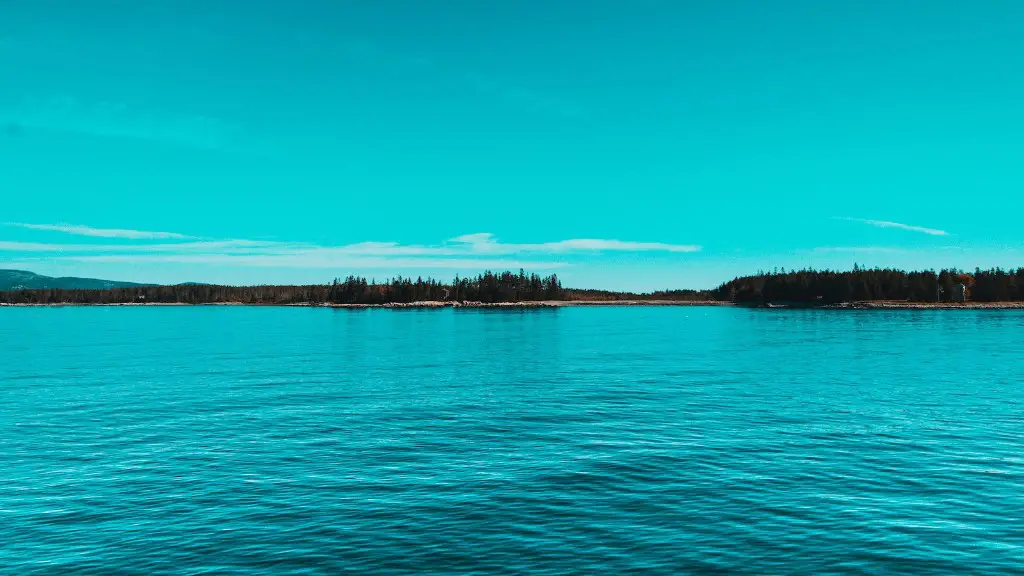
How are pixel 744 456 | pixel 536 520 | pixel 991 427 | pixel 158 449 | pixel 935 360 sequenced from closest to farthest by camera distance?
pixel 536 520 → pixel 744 456 → pixel 158 449 → pixel 991 427 → pixel 935 360

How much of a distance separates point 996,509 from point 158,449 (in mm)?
36061

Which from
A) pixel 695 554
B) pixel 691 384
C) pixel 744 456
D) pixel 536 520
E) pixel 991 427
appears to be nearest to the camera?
pixel 695 554

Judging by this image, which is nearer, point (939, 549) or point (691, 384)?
point (939, 549)

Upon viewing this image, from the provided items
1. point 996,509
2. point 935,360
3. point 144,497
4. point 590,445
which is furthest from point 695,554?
point 935,360

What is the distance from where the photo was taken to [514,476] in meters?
29.0

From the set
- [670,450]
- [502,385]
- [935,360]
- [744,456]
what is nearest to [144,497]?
[670,450]

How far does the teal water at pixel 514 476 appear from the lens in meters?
20.2

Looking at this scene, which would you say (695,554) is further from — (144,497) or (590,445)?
(144,497)

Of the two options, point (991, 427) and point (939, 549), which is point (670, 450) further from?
point (991, 427)

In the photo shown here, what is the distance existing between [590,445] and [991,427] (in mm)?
23711

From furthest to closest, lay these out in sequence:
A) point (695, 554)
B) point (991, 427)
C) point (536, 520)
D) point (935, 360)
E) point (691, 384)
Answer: point (935, 360) → point (691, 384) → point (991, 427) → point (536, 520) → point (695, 554)

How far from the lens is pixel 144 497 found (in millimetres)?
25906

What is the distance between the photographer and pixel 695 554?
788 inches

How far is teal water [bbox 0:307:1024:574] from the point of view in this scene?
794 inches
